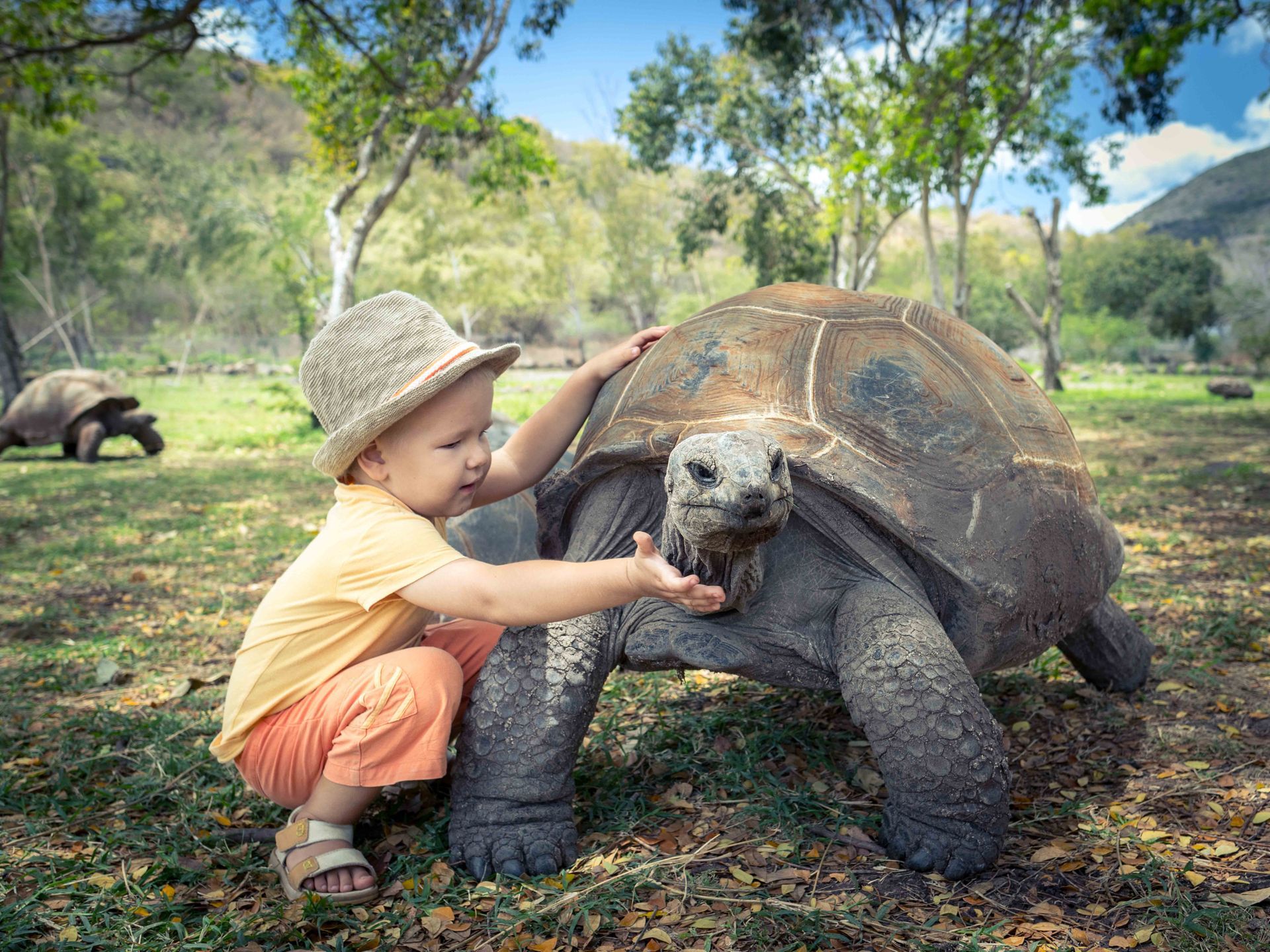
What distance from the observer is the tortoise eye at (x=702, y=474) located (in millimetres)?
1654

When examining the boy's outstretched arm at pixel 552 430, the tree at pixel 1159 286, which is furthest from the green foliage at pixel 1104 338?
the boy's outstretched arm at pixel 552 430

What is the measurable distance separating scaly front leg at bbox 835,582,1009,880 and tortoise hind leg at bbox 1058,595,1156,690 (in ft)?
3.54

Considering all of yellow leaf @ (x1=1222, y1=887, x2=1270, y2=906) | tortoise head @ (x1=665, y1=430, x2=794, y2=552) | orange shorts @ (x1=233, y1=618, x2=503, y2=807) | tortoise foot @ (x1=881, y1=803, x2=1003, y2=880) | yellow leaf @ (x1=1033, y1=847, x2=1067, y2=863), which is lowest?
yellow leaf @ (x1=1033, y1=847, x2=1067, y2=863)

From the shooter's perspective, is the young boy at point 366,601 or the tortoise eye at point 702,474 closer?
the tortoise eye at point 702,474

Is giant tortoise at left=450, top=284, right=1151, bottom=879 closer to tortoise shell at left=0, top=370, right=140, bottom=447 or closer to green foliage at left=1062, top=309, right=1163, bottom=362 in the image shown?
tortoise shell at left=0, top=370, right=140, bottom=447

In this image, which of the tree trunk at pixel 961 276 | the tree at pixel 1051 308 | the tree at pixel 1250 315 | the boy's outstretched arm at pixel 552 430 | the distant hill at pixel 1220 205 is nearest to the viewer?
the boy's outstretched arm at pixel 552 430

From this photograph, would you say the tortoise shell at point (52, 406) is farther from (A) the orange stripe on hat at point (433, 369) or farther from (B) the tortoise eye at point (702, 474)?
(B) the tortoise eye at point (702, 474)

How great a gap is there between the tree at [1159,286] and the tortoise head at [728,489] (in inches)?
1358

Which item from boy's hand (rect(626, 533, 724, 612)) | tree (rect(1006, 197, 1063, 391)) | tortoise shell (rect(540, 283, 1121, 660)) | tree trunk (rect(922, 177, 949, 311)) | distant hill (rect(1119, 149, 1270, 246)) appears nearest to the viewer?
boy's hand (rect(626, 533, 724, 612))

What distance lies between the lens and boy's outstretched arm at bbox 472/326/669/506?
249 cm

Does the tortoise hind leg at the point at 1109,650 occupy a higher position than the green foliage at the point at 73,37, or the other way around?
the green foliage at the point at 73,37

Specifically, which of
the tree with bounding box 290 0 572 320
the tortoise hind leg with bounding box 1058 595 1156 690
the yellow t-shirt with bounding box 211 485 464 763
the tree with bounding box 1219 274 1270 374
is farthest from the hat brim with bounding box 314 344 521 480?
the tree with bounding box 1219 274 1270 374

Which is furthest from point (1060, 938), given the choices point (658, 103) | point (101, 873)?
point (658, 103)

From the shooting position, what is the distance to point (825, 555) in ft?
7.13
